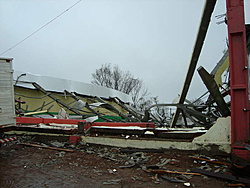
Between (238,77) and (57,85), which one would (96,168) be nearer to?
(238,77)

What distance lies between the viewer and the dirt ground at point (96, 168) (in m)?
3.39

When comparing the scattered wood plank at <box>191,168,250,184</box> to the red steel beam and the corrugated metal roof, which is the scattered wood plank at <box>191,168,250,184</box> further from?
the corrugated metal roof

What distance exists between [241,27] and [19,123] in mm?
9095

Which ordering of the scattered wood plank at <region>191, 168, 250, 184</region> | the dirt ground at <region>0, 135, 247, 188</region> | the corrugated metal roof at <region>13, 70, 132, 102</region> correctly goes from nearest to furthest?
→ the scattered wood plank at <region>191, 168, 250, 184</region> < the dirt ground at <region>0, 135, 247, 188</region> < the corrugated metal roof at <region>13, 70, 132, 102</region>

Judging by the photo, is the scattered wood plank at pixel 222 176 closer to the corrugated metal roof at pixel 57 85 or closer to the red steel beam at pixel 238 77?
the red steel beam at pixel 238 77

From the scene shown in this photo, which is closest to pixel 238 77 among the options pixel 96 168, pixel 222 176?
pixel 222 176

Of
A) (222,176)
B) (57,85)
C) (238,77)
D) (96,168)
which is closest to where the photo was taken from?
(222,176)

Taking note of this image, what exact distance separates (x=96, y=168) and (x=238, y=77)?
132 inches

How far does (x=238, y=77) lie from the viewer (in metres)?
3.82

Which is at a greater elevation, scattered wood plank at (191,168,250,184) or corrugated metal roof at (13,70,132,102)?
corrugated metal roof at (13,70,132,102)

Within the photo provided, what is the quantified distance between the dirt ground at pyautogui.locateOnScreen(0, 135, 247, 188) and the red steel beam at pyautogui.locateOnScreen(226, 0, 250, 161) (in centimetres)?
65

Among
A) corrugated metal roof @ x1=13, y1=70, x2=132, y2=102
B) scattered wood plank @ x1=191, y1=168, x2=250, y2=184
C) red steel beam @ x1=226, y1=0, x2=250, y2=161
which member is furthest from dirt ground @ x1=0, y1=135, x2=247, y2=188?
corrugated metal roof @ x1=13, y1=70, x2=132, y2=102

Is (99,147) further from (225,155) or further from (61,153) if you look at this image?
(225,155)

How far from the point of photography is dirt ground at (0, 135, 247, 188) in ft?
11.1
